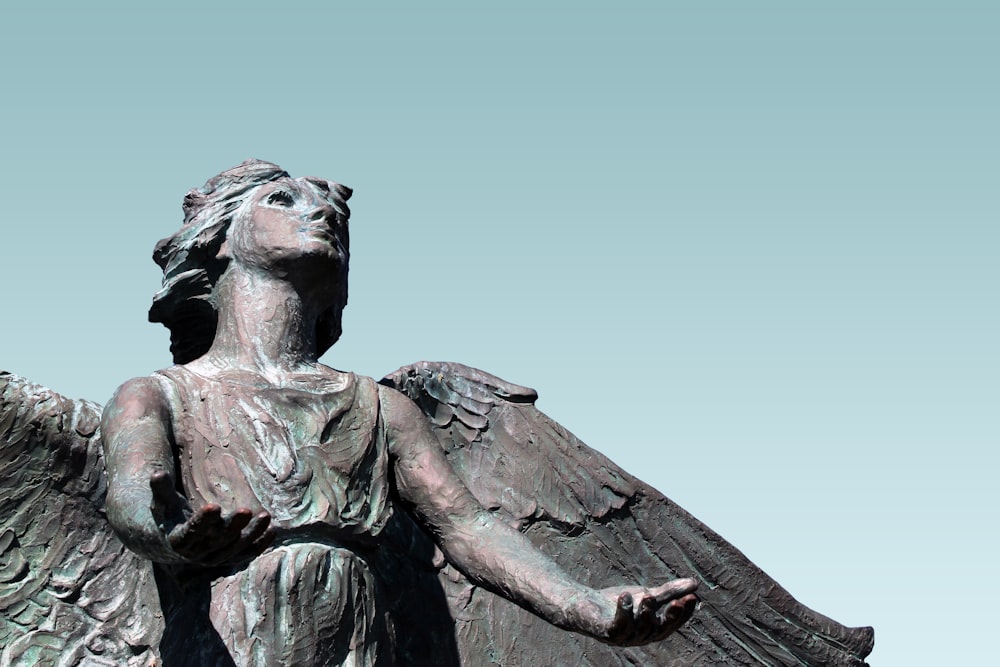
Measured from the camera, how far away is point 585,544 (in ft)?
25.5

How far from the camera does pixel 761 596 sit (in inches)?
304

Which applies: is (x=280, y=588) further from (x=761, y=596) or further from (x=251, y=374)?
(x=761, y=596)

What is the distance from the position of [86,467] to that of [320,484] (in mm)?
1004

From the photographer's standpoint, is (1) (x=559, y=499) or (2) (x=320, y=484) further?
(1) (x=559, y=499)

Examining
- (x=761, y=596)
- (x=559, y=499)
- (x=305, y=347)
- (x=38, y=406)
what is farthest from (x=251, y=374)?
(x=761, y=596)

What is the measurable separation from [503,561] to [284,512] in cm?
84

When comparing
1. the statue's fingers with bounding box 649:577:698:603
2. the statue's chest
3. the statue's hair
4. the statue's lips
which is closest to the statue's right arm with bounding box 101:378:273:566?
the statue's chest

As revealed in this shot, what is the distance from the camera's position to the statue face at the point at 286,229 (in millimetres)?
7258

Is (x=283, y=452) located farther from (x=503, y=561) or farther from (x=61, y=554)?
(x=61, y=554)

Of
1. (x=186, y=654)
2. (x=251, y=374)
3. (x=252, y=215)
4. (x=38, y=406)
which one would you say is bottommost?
(x=186, y=654)

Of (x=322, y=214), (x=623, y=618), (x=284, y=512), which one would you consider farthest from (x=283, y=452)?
(x=623, y=618)

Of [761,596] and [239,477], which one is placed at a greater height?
[761,596]

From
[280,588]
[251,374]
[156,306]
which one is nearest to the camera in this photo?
[280,588]

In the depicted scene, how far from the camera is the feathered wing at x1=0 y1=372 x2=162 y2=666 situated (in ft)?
22.9
